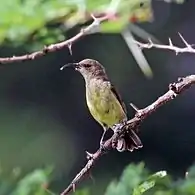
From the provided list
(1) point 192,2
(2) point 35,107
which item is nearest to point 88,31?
(1) point 192,2

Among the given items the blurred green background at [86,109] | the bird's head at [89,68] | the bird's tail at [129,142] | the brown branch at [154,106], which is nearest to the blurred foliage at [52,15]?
the bird's head at [89,68]

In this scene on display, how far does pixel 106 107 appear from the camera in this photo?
5.62 ft

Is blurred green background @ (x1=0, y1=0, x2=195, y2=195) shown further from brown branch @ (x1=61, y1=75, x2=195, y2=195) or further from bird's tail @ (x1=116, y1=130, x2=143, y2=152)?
brown branch @ (x1=61, y1=75, x2=195, y2=195)

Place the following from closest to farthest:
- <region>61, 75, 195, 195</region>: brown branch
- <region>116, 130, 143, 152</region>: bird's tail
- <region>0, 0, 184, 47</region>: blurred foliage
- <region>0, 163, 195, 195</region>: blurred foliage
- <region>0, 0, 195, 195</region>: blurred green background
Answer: <region>61, 75, 195, 195</region>: brown branch, <region>116, 130, 143, 152</region>: bird's tail, <region>0, 163, 195, 195</region>: blurred foliage, <region>0, 0, 184, 47</region>: blurred foliage, <region>0, 0, 195, 195</region>: blurred green background

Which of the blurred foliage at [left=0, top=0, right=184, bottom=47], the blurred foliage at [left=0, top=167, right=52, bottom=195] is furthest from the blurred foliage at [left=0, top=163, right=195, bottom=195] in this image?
the blurred foliage at [left=0, top=0, right=184, bottom=47]

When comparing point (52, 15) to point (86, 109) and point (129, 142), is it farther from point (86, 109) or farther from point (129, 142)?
point (86, 109)

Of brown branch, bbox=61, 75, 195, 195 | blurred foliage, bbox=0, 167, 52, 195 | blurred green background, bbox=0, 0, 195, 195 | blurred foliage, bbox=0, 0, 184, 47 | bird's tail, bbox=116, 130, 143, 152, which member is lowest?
brown branch, bbox=61, 75, 195, 195

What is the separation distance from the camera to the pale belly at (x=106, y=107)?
5.55ft

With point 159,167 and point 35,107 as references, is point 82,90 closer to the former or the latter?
point 35,107

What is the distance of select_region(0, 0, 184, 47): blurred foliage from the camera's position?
1.77 metres

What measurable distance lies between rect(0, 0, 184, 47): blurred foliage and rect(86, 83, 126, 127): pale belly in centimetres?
15

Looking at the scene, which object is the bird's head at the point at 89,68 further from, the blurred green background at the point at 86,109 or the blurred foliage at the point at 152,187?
the blurred green background at the point at 86,109

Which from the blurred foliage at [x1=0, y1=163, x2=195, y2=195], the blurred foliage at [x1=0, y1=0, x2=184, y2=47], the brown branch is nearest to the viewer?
the brown branch

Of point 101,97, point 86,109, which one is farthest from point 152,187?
point 86,109
